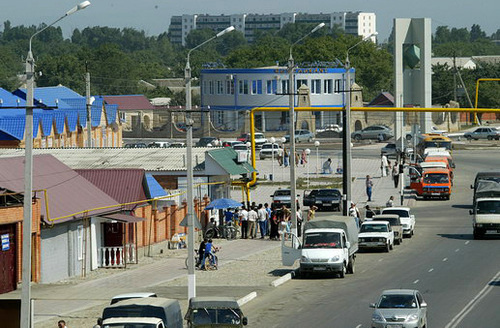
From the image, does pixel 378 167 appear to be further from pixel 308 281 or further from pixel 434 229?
pixel 308 281

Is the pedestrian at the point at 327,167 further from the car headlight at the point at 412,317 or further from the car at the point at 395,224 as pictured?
the car headlight at the point at 412,317

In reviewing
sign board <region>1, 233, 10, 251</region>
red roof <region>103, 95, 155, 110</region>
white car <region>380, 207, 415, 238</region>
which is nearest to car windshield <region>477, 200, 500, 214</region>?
white car <region>380, 207, 415, 238</region>

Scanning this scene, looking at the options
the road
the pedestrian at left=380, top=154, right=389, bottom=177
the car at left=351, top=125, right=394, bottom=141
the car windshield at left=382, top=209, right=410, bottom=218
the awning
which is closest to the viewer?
the road

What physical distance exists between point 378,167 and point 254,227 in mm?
39072

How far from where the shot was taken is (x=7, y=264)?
3641 centimetres

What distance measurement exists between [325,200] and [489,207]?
15.5 m

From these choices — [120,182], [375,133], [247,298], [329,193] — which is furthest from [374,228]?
[375,133]

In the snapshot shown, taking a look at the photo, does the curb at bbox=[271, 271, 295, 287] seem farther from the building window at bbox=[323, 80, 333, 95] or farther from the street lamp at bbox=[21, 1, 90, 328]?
the building window at bbox=[323, 80, 333, 95]

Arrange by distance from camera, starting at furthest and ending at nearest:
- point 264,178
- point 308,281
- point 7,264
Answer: point 264,178, point 308,281, point 7,264

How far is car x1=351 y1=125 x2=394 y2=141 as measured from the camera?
12381cm

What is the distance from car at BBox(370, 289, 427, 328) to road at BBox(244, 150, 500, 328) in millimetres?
1287

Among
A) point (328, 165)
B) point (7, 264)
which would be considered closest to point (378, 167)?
point (328, 165)

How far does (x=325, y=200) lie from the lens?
63.6m

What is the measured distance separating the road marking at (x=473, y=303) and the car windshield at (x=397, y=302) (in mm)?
1475
